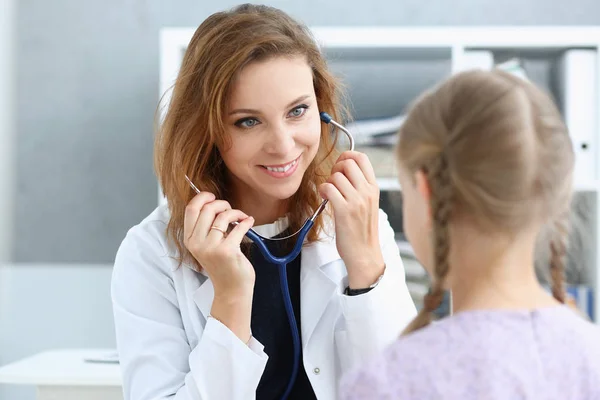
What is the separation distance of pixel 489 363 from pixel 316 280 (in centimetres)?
67

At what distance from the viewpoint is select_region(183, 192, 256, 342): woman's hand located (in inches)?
50.4

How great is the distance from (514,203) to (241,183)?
2.49ft

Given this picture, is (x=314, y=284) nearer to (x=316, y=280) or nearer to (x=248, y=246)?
(x=316, y=280)

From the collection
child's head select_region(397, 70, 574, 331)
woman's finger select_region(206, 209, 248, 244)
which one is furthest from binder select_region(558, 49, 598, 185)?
child's head select_region(397, 70, 574, 331)

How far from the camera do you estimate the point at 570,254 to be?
2.40 m

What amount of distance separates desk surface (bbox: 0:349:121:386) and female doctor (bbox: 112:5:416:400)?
67 centimetres

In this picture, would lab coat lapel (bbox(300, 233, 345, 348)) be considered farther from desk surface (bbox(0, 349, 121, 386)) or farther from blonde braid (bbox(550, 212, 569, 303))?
desk surface (bbox(0, 349, 121, 386))

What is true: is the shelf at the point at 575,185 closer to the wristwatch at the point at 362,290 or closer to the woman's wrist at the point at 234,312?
the wristwatch at the point at 362,290

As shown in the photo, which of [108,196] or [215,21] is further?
[108,196]

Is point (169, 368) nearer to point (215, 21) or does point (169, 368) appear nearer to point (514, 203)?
point (215, 21)

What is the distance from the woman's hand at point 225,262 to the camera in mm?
1281

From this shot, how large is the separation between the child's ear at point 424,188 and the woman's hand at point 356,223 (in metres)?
0.40

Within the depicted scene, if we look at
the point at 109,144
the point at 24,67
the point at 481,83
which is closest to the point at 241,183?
the point at 481,83

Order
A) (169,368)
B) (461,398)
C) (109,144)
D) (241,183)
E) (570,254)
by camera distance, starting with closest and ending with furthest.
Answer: (461,398) < (169,368) < (241,183) < (570,254) < (109,144)
